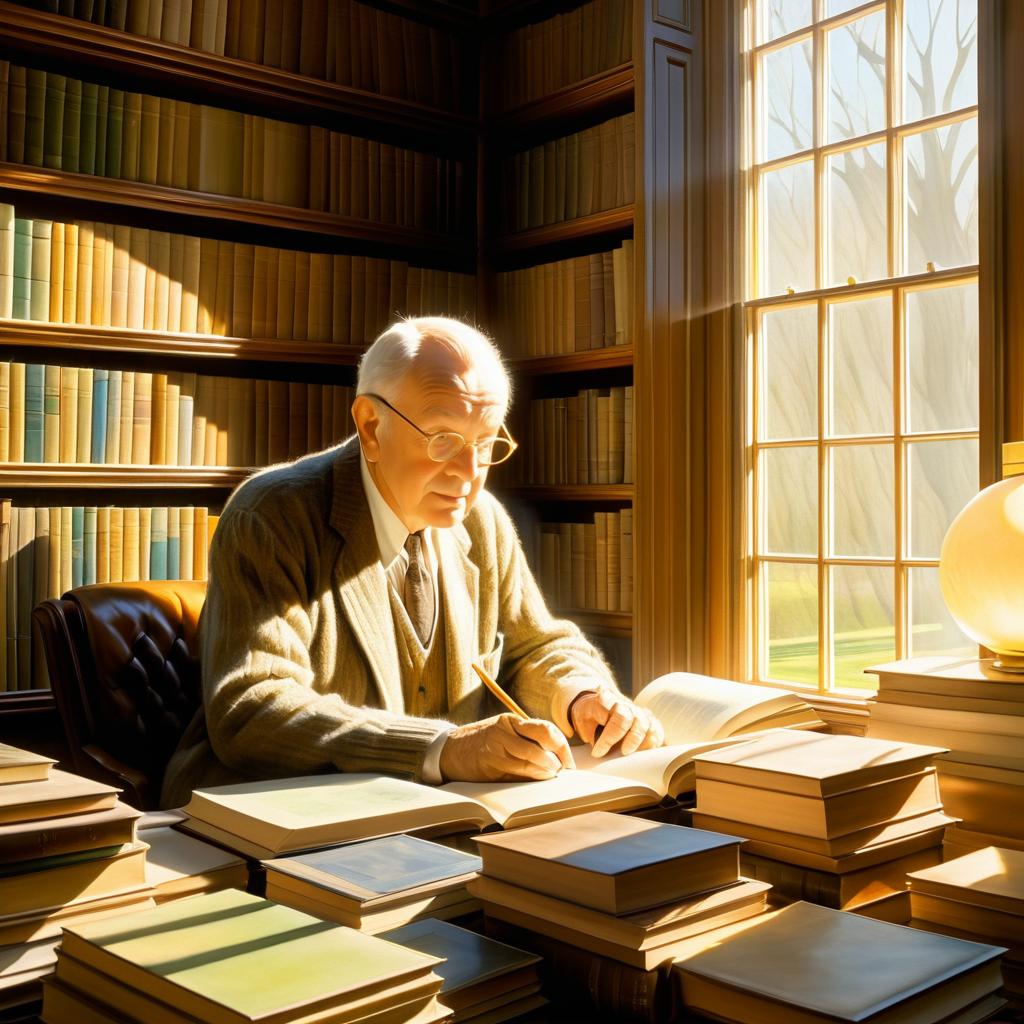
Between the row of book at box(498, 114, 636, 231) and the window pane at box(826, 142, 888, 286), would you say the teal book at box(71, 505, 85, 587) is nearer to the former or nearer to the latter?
the row of book at box(498, 114, 636, 231)

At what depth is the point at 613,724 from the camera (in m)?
1.72

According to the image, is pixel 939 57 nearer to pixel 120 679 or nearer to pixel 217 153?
pixel 217 153

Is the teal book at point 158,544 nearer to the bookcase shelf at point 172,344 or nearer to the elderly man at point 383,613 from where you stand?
the bookcase shelf at point 172,344

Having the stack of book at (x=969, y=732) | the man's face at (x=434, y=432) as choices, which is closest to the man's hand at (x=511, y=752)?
the stack of book at (x=969, y=732)

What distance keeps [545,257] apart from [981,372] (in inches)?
70.0

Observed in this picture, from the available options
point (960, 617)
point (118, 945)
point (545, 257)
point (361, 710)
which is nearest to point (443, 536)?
point (361, 710)

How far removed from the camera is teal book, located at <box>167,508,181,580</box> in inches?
121

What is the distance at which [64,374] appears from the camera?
293cm

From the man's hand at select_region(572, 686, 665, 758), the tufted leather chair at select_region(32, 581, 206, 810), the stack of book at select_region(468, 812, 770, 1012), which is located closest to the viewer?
the stack of book at select_region(468, 812, 770, 1012)

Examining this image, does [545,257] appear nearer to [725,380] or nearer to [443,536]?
A: [725,380]

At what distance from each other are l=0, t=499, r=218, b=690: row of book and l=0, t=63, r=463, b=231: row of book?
92cm

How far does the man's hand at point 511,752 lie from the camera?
1.41m

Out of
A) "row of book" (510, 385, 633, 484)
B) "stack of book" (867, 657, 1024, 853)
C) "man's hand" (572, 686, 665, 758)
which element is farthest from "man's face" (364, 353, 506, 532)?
"row of book" (510, 385, 633, 484)

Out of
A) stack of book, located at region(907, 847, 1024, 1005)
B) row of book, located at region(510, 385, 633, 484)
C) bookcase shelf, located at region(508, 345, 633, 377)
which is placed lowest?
stack of book, located at region(907, 847, 1024, 1005)
